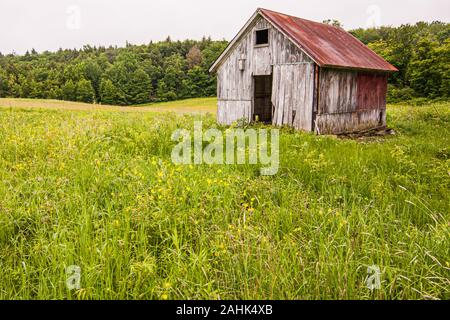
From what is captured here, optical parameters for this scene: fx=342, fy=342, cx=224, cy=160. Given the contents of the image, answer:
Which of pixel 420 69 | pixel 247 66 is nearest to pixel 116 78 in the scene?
pixel 420 69

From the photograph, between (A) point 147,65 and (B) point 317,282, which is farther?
(A) point 147,65

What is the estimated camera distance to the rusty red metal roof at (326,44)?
41.9ft

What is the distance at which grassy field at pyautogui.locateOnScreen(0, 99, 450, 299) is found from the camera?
3.01 metres

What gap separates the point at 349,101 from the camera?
14.6 meters

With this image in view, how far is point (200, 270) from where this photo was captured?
321cm

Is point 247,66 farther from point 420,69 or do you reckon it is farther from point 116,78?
point 116,78

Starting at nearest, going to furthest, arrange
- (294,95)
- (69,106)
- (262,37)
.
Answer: (294,95) < (262,37) < (69,106)

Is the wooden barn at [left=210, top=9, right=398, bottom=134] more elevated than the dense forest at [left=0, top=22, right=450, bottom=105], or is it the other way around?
the dense forest at [left=0, top=22, right=450, bottom=105]

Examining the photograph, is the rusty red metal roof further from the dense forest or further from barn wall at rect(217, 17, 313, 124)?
the dense forest

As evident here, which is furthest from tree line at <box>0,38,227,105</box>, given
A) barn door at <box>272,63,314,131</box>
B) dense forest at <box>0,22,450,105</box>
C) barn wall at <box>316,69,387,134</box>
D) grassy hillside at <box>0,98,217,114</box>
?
barn door at <box>272,63,314,131</box>

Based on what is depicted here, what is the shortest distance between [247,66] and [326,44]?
3.55 m
